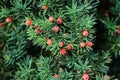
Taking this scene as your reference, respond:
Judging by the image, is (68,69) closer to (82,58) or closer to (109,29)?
(82,58)

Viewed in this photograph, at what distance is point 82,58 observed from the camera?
168 centimetres

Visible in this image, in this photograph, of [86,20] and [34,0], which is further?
[34,0]

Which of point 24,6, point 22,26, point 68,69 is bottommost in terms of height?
point 68,69

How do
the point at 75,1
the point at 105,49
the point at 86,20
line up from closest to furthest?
the point at 86,20
the point at 75,1
the point at 105,49

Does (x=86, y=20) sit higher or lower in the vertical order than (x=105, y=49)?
higher

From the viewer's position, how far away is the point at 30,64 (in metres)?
1.76

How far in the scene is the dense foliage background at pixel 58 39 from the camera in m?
1.60

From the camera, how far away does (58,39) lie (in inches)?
63.8

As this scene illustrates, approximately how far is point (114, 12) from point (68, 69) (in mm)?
415

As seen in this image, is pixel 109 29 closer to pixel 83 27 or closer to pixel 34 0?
pixel 83 27

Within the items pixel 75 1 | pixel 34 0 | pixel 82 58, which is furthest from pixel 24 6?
pixel 82 58

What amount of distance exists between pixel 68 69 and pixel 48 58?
0.13m

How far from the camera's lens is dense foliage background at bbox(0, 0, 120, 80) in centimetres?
160

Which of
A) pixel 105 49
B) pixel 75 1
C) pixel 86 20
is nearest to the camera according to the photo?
pixel 86 20
